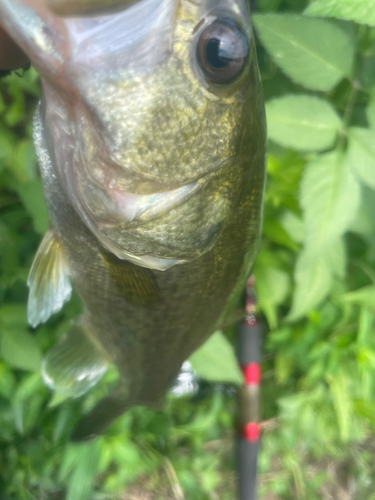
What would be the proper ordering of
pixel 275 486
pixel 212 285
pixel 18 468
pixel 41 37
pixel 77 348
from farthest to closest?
pixel 275 486 < pixel 18 468 < pixel 77 348 < pixel 212 285 < pixel 41 37

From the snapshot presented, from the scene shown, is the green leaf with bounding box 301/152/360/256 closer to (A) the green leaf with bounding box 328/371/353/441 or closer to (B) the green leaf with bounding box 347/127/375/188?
(B) the green leaf with bounding box 347/127/375/188

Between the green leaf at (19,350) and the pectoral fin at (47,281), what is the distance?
228 millimetres

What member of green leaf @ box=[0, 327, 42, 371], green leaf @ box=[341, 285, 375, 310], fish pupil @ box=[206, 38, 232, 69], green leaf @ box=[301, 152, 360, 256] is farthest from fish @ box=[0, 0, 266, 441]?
green leaf @ box=[341, 285, 375, 310]

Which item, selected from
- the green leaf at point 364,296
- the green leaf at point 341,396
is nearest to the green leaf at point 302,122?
the green leaf at point 364,296

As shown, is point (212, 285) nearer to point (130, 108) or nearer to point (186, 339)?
point (186, 339)

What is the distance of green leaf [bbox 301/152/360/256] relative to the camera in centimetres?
60

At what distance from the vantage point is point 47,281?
56cm

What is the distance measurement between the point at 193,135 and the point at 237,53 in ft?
0.28

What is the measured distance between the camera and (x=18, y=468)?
1071mm

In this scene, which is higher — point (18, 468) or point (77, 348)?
point (77, 348)

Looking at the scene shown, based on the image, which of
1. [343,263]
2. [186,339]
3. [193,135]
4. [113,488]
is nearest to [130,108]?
[193,135]

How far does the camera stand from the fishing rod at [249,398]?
1.03 metres

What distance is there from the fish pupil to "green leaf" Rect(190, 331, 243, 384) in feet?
1.97

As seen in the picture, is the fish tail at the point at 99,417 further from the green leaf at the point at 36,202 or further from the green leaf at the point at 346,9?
the green leaf at the point at 346,9
